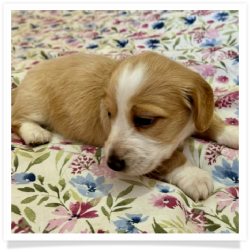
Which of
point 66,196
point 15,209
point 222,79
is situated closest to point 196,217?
point 66,196

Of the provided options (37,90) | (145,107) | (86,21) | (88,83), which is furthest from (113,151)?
(86,21)

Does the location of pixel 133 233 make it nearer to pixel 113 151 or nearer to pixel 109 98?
pixel 113 151

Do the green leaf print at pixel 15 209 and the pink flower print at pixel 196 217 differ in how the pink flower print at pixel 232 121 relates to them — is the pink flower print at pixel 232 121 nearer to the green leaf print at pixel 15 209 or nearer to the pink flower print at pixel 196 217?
the pink flower print at pixel 196 217

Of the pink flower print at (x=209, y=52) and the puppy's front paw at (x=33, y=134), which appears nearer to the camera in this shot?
the puppy's front paw at (x=33, y=134)

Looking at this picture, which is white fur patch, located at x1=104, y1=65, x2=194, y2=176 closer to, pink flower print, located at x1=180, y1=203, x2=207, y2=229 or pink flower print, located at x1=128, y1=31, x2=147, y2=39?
pink flower print, located at x1=180, y1=203, x2=207, y2=229

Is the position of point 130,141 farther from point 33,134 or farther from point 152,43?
point 152,43

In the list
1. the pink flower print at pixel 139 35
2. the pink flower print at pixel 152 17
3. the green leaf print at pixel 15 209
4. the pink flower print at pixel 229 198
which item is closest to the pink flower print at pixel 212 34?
the pink flower print at pixel 139 35

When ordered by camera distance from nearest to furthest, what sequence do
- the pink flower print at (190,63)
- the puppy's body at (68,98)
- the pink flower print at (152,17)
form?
1. the puppy's body at (68,98)
2. the pink flower print at (190,63)
3. the pink flower print at (152,17)
